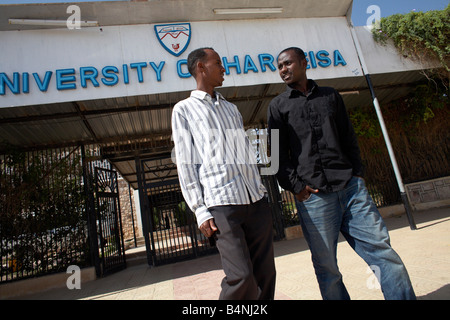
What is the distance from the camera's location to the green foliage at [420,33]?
616cm

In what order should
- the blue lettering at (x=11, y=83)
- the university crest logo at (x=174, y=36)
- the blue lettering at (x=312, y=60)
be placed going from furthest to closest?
the blue lettering at (x=312, y=60), the university crest logo at (x=174, y=36), the blue lettering at (x=11, y=83)

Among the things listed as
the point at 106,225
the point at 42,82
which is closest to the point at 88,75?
the point at 42,82

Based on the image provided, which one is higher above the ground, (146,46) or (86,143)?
(146,46)

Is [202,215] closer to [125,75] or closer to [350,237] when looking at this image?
[350,237]

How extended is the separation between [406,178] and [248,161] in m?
8.99

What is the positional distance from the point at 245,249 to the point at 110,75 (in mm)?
4468

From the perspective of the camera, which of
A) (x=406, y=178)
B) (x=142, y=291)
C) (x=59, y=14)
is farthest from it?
(x=406, y=178)

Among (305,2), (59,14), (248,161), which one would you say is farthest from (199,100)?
(305,2)

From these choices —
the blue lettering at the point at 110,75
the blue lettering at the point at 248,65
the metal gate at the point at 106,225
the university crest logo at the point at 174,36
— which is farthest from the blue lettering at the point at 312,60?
the metal gate at the point at 106,225

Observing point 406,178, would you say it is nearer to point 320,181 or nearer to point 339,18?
point 339,18

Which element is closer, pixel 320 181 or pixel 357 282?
pixel 320 181

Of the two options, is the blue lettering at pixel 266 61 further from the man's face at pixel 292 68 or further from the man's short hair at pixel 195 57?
the man's short hair at pixel 195 57

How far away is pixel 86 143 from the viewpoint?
23.1 ft

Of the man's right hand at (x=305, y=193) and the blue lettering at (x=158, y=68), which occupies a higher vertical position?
the blue lettering at (x=158, y=68)
